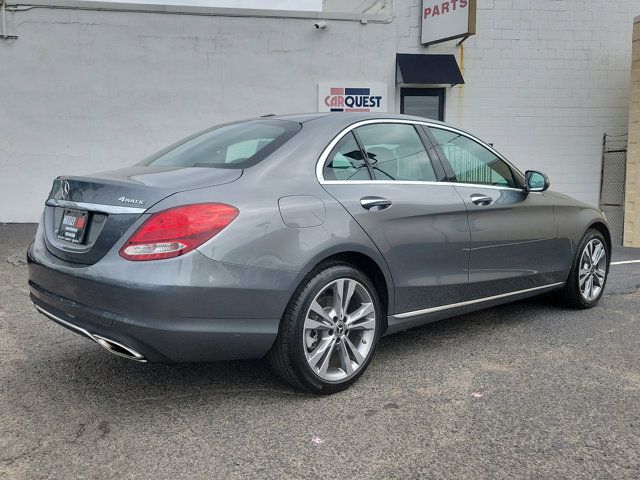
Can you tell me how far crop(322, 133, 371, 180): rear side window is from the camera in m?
3.38

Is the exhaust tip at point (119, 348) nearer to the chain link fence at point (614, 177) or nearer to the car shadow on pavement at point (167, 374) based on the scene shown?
the car shadow on pavement at point (167, 374)

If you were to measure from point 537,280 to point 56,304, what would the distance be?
138 inches

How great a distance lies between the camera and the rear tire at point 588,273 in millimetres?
5068

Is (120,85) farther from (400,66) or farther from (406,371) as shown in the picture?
(406,371)

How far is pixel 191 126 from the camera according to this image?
35.6 ft

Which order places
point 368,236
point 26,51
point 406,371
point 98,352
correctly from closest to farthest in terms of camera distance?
point 368,236, point 406,371, point 98,352, point 26,51

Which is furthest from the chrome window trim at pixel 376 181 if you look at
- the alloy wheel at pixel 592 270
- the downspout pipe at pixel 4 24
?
the downspout pipe at pixel 4 24

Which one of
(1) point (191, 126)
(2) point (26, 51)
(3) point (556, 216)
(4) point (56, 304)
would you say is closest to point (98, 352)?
(4) point (56, 304)

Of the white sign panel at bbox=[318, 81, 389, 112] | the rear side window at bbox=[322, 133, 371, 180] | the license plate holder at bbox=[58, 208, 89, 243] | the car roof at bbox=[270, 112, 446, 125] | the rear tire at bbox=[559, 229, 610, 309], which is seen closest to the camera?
the license plate holder at bbox=[58, 208, 89, 243]

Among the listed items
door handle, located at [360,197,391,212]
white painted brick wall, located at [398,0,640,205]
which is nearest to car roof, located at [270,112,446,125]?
door handle, located at [360,197,391,212]

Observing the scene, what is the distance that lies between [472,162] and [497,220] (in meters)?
0.47

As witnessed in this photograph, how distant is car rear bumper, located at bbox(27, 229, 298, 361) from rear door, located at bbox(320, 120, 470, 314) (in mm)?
732

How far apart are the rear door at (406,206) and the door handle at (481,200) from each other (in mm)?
163

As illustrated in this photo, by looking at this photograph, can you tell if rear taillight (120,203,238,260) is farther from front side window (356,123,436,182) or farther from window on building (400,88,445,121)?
window on building (400,88,445,121)
